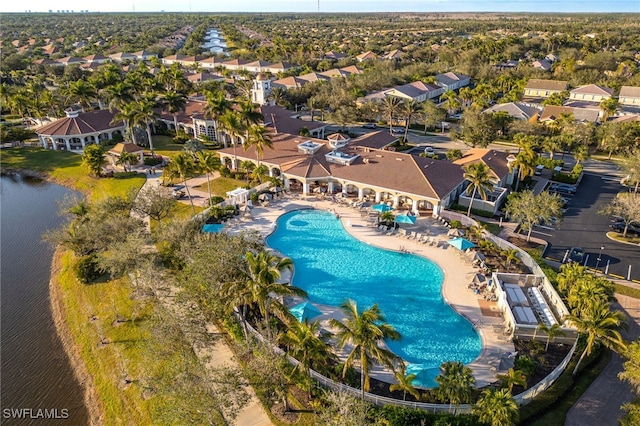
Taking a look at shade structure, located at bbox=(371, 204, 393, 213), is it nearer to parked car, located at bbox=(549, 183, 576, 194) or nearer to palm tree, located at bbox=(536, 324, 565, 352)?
palm tree, located at bbox=(536, 324, 565, 352)

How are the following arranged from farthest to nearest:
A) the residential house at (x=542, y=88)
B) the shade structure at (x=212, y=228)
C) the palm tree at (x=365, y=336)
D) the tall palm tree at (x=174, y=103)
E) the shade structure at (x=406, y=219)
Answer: the residential house at (x=542, y=88)
the tall palm tree at (x=174, y=103)
the shade structure at (x=406, y=219)
the shade structure at (x=212, y=228)
the palm tree at (x=365, y=336)

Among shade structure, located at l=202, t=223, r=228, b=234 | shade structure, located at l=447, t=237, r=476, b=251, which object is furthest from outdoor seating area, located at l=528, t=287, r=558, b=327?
shade structure, located at l=202, t=223, r=228, b=234

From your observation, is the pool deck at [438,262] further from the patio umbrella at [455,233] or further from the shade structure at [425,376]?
the shade structure at [425,376]

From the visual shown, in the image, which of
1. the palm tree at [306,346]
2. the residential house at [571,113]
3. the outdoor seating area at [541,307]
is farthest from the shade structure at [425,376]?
the residential house at [571,113]

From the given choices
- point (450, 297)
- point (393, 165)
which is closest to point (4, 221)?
point (393, 165)

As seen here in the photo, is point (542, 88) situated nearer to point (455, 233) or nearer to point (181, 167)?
point (455, 233)

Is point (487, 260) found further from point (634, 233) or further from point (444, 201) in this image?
point (634, 233)

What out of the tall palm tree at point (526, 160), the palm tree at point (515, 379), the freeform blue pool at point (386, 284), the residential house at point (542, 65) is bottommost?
the freeform blue pool at point (386, 284)
